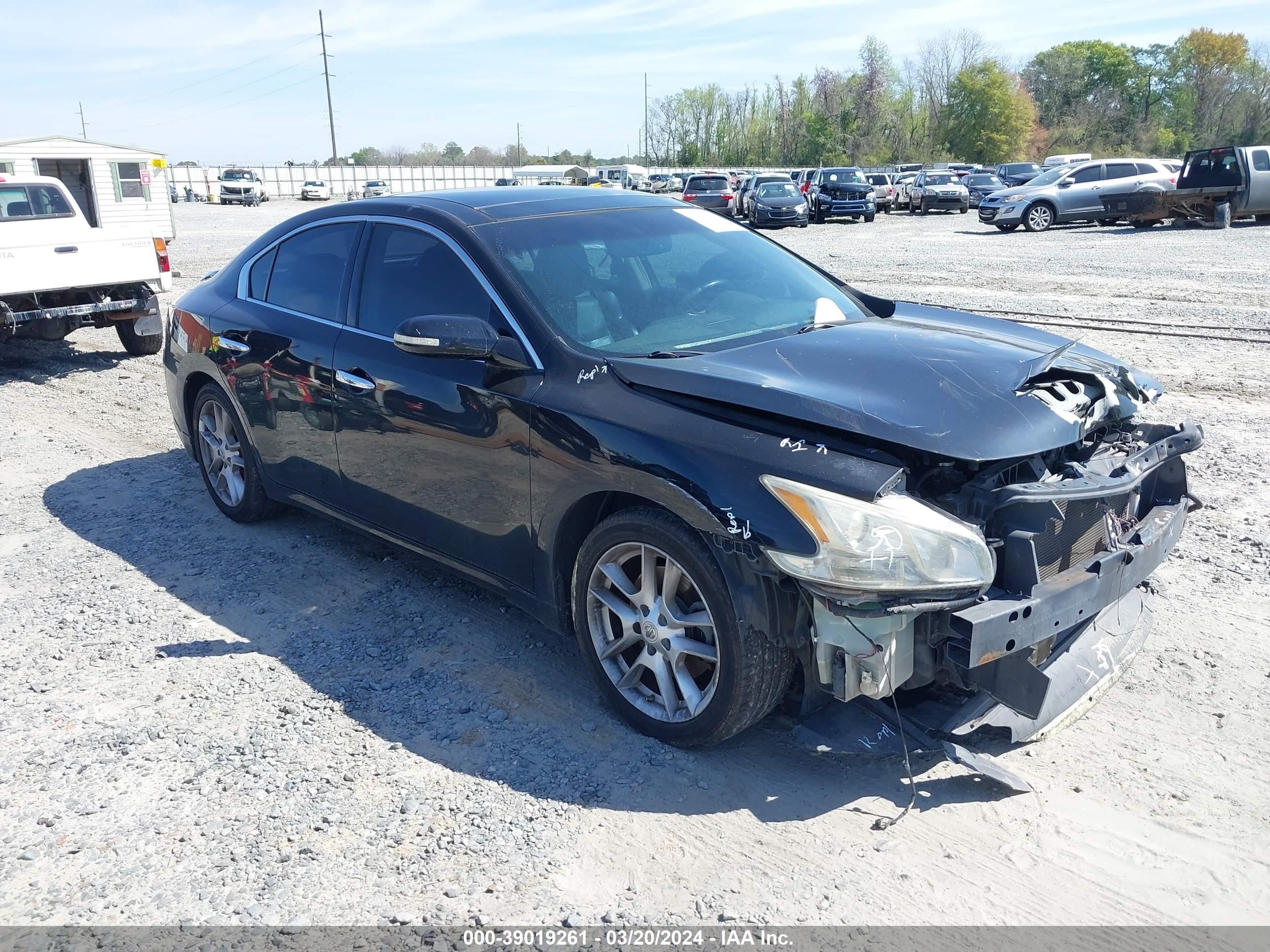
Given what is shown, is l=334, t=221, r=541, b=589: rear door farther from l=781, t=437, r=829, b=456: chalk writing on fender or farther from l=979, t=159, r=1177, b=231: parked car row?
l=979, t=159, r=1177, b=231: parked car row

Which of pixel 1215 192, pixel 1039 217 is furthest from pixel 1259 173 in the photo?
pixel 1039 217

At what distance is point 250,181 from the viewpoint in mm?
57844

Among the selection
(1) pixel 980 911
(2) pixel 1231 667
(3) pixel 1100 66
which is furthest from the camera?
(3) pixel 1100 66

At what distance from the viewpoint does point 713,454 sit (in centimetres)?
317

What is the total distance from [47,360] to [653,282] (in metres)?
10.2

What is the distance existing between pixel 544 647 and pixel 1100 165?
2702 cm

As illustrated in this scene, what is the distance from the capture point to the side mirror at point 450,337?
3.76m

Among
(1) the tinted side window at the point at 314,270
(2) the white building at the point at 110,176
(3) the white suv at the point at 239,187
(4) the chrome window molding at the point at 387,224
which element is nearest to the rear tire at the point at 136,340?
(4) the chrome window molding at the point at 387,224

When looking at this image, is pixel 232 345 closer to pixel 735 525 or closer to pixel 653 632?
pixel 653 632

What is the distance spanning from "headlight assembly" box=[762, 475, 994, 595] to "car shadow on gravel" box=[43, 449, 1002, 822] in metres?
0.73

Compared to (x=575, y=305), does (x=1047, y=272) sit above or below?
below

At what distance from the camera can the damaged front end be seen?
2891 millimetres

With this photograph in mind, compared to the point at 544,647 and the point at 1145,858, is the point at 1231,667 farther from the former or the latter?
the point at 544,647

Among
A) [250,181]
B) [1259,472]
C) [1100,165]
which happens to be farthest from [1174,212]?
[250,181]
